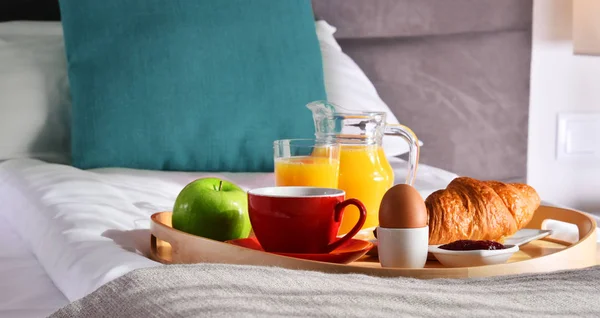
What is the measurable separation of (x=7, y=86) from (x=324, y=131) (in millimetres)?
859

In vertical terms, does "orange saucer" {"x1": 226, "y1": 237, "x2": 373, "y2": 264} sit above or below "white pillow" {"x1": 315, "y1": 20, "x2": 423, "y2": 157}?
below

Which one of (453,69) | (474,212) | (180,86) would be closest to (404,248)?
(474,212)

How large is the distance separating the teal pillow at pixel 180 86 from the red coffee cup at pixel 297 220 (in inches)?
28.4

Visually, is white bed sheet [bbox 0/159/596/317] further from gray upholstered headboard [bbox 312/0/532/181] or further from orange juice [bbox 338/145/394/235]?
gray upholstered headboard [bbox 312/0/532/181]

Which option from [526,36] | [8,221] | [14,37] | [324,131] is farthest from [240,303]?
[526,36]

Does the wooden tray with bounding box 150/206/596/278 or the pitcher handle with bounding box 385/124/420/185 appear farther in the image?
the pitcher handle with bounding box 385/124/420/185

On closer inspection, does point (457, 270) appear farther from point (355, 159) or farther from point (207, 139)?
point (207, 139)

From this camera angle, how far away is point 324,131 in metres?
1.04

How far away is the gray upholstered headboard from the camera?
2238 mm

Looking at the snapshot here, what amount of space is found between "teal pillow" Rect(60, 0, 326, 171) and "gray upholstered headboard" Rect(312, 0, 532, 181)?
22.7 inches

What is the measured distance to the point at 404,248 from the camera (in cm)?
82

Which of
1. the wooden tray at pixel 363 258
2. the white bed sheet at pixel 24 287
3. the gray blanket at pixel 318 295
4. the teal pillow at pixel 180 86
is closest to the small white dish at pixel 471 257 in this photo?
the wooden tray at pixel 363 258

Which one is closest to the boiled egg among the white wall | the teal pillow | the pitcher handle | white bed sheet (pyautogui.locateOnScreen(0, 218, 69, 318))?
the pitcher handle

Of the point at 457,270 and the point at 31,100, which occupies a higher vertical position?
the point at 31,100
